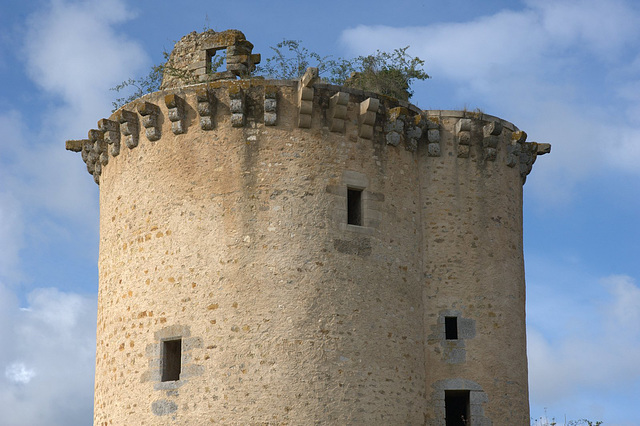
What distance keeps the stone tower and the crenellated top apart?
0.09 ft

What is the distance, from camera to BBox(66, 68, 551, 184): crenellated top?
16.2 metres

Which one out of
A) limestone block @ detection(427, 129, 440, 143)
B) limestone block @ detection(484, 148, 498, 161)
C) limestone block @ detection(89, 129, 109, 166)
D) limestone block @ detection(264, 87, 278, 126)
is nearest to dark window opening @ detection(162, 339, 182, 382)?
limestone block @ detection(264, 87, 278, 126)

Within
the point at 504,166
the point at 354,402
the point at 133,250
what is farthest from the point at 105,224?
the point at 504,166

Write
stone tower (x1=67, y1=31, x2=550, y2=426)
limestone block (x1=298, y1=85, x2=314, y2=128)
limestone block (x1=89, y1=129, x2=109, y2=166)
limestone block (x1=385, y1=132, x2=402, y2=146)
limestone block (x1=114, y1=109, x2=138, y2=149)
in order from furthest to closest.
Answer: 1. limestone block (x1=89, y1=129, x2=109, y2=166)
2. limestone block (x1=114, y1=109, x2=138, y2=149)
3. limestone block (x1=385, y1=132, x2=402, y2=146)
4. limestone block (x1=298, y1=85, x2=314, y2=128)
5. stone tower (x1=67, y1=31, x2=550, y2=426)

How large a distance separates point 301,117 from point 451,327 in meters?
3.98

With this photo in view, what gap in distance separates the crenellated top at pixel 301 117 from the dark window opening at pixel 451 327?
2.62 m

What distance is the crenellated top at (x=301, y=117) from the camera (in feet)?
53.1

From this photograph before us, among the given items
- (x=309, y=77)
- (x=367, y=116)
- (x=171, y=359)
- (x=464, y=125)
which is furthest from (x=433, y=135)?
(x=171, y=359)

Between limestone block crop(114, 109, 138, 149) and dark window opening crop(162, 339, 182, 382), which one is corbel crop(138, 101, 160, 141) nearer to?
→ limestone block crop(114, 109, 138, 149)

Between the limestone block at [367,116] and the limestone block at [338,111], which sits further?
the limestone block at [367,116]

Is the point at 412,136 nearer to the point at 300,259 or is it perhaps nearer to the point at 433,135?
the point at 433,135

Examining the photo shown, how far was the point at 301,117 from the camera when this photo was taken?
52.8ft

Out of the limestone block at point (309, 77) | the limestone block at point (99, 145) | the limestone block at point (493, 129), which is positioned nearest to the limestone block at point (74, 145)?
the limestone block at point (99, 145)

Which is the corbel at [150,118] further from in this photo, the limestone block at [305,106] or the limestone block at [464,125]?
the limestone block at [464,125]
